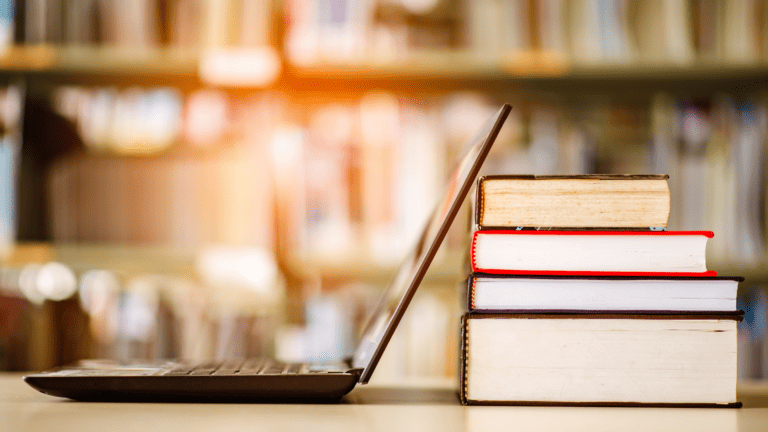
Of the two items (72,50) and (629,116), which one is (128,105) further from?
(629,116)

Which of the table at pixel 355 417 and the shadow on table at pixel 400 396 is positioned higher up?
the table at pixel 355 417

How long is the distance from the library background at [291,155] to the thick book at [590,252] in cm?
80

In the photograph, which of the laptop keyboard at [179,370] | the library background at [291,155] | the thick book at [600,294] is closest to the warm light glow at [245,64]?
the library background at [291,155]

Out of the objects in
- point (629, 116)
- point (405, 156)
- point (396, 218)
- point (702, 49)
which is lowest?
point (396, 218)

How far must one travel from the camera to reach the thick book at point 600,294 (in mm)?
457

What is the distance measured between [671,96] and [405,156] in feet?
2.39

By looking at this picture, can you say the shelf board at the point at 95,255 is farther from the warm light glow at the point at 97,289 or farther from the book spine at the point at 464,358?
the book spine at the point at 464,358

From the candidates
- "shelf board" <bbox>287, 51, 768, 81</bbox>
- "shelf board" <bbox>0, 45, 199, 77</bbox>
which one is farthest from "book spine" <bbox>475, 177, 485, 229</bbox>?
"shelf board" <bbox>0, 45, 199, 77</bbox>

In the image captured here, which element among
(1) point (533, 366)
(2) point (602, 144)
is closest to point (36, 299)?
(1) point (533, 366)

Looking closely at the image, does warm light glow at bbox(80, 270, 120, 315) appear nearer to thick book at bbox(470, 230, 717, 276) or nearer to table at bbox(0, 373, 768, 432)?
table at bbox(0, 373, 768, 432)

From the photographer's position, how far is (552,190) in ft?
1.55

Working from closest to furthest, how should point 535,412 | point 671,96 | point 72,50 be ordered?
point 535,412 < point 72,50 < point 671,96

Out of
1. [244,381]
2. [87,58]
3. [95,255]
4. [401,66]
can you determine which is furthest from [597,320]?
[87,58]

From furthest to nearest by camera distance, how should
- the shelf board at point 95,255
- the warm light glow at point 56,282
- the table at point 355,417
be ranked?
1. the warm light glow at point 56,282
2. the shelf board at point 95,255
3. the table at point 355,417
